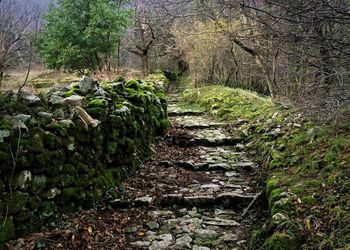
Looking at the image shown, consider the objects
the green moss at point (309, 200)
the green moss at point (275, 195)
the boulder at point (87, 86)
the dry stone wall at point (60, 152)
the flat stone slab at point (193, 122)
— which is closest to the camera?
the dry stone wall at point (60, 152)

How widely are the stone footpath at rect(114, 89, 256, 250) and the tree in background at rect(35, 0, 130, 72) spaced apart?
11.8m

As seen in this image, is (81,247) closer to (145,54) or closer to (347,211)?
(347,211)

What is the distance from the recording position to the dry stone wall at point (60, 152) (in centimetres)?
309

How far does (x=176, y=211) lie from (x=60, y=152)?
1.61m

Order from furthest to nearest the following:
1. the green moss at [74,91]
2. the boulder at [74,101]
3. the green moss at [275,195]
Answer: the green moss at [74,91]
the boulder at [74,101]
the green moss at [275,195]

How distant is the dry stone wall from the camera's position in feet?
10.1

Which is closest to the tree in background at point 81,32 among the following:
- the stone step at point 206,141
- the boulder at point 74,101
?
the stone step at point 206,141

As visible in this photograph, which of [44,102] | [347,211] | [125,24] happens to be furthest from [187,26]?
[347,211]

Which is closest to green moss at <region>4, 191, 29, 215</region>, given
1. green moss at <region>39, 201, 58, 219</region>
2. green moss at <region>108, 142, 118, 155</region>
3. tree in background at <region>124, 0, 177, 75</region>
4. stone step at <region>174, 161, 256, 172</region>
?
green moss at <region>39, 201, 58, 219</region>

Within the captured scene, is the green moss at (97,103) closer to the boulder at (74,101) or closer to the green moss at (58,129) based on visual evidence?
the boulder at (74,101)

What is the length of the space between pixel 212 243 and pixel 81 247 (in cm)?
128

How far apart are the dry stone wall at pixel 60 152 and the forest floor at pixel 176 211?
19 cm

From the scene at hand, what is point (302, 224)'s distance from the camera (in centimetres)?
308

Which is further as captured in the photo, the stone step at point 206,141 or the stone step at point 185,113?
the stone step at point 185,113
